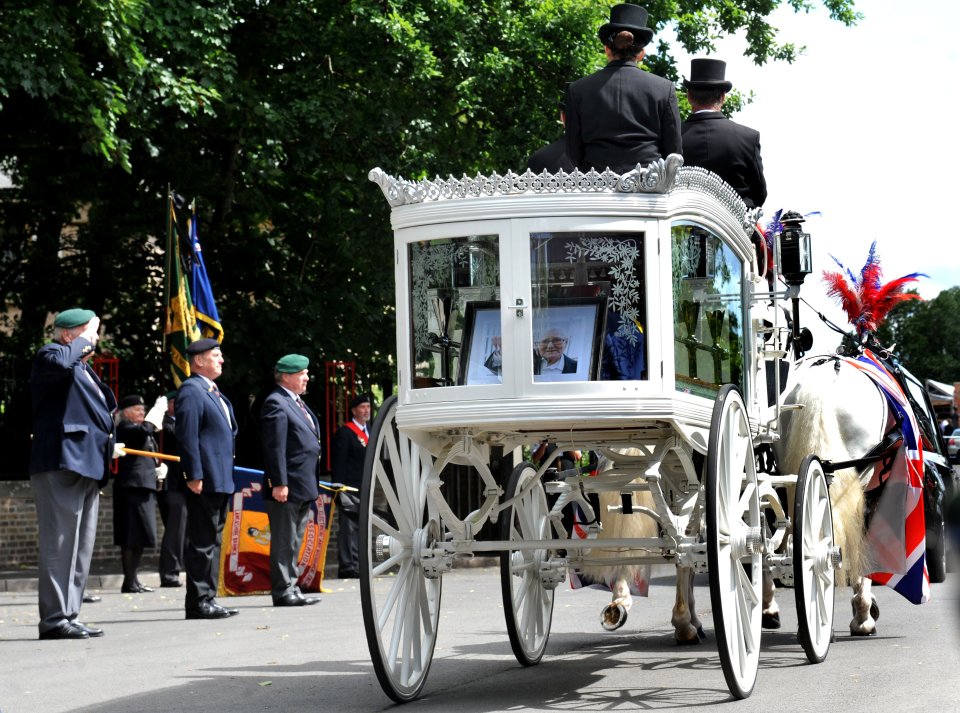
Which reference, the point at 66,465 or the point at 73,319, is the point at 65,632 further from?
the point at 73,319

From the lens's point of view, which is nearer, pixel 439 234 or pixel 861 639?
pixel 439 234

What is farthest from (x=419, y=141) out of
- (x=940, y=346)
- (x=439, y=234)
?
(x=940, y=346)

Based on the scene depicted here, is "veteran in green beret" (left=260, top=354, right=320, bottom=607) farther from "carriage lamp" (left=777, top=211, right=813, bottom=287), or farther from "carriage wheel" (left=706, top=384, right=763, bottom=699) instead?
"carriage wheel" (left=706, top=384, right=763, bottom=699)

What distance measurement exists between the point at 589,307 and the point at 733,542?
1.24 meters

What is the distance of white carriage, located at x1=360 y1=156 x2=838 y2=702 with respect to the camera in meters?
7.05

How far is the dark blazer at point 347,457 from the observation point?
57.2ft

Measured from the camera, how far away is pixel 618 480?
→ 26.4 ft

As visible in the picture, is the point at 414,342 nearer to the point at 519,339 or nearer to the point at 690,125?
the point at 519,339

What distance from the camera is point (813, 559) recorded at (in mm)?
8469

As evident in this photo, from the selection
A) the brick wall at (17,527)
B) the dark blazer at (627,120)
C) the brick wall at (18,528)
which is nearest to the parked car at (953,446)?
the dark blazer at (627,120)

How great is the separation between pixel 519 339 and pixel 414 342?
63 cm

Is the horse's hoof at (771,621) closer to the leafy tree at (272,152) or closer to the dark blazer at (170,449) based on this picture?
the dark blazer at (170,449)

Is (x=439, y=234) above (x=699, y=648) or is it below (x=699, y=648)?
above

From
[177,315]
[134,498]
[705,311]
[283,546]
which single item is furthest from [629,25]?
[177,315]
